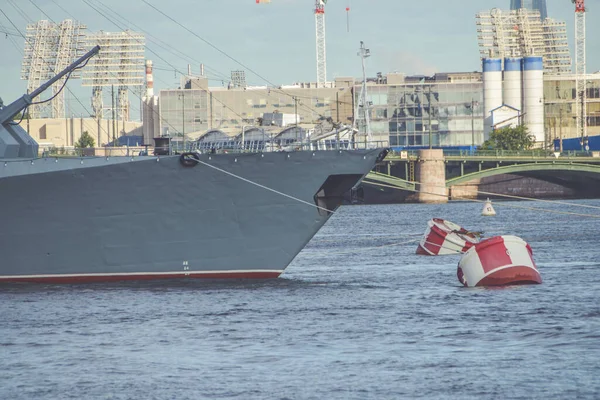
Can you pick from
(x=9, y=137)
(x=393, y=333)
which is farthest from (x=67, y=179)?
(x=393, y=333)

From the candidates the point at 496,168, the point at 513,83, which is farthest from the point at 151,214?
the point at 513,83

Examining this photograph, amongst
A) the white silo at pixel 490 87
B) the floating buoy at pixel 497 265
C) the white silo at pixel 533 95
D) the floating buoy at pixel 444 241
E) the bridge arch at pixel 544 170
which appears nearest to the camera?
the floating buoy at pixel 497 265

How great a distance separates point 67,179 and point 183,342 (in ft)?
34.8

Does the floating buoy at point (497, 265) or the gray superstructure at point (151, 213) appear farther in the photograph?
the gray superstructure at point (151, 213)

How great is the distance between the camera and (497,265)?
33438mm

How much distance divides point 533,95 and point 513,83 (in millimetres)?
3599

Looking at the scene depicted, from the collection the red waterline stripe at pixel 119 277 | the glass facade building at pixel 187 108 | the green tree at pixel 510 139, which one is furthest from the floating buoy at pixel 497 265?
the glass facade building at pixel 187 108

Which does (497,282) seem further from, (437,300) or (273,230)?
(273,230)

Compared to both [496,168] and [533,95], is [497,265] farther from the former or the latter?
[533,95]

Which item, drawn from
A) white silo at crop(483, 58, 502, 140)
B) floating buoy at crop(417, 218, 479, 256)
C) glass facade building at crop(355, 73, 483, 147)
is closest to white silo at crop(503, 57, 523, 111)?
white silo at crop(483, 58, 502, 140)

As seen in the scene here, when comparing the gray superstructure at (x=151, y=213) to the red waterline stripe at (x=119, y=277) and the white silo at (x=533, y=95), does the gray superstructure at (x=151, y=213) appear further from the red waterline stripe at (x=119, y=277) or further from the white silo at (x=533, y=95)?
the white silo at (x=533, y=95)

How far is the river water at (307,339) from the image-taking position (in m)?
20.6

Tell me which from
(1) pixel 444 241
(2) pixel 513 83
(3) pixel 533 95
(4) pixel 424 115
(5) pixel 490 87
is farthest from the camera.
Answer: (2) pixel 513 83

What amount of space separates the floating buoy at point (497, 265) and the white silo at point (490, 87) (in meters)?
141
